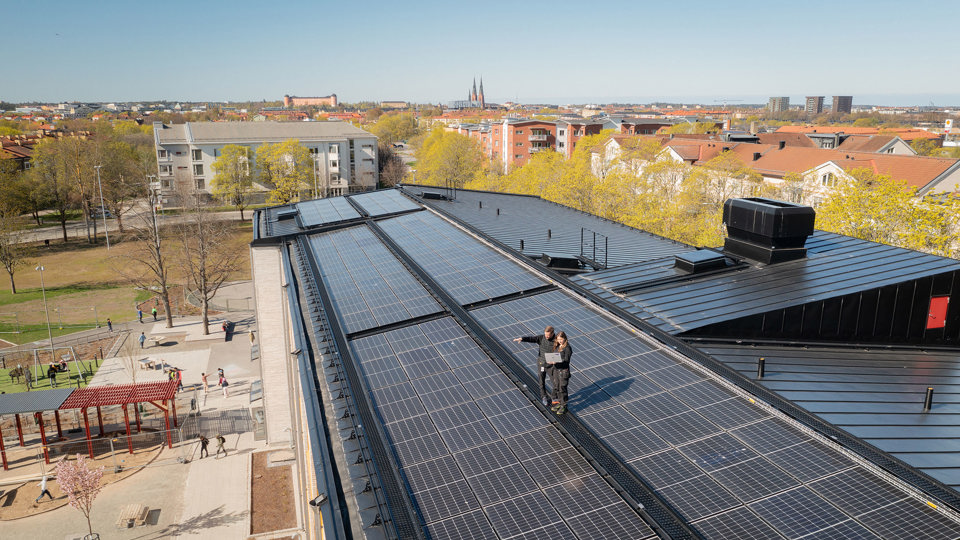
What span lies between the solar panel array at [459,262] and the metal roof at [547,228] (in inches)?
106

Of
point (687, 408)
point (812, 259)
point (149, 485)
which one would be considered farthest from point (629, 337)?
point (149, 485)

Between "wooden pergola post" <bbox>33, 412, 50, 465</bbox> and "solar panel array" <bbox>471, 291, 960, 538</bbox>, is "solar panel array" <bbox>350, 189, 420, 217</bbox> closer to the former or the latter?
"wooden pergola post" <bbox>33, 412, 50, 465</bbox>

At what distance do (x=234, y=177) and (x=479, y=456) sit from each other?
249 ft

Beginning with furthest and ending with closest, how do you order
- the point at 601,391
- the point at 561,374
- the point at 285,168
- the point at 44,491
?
the point at 285,168 → the point at 44,491 → the point at 601,391 → the point at 561,374

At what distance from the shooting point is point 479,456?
391 inches

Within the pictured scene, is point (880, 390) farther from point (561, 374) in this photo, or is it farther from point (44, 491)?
point (44, 491)

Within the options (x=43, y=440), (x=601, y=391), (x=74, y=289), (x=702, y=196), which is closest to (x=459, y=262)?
(x=601, y=391)

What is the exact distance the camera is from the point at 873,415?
11.5 metres

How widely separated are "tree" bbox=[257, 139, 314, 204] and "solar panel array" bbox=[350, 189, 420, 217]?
45907 millimetres

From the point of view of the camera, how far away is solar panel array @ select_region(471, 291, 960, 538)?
26.4 feet

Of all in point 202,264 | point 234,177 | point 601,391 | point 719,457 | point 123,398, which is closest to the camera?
point 719,457

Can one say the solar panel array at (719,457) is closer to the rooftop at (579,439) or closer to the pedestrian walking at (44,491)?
the rooftop at (579,439)

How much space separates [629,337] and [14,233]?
66035 millimetres

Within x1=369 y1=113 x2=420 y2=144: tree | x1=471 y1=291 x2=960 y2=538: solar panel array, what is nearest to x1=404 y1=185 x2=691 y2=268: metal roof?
x1=471 y1=291 x2=960 y2=538: solar panel array
